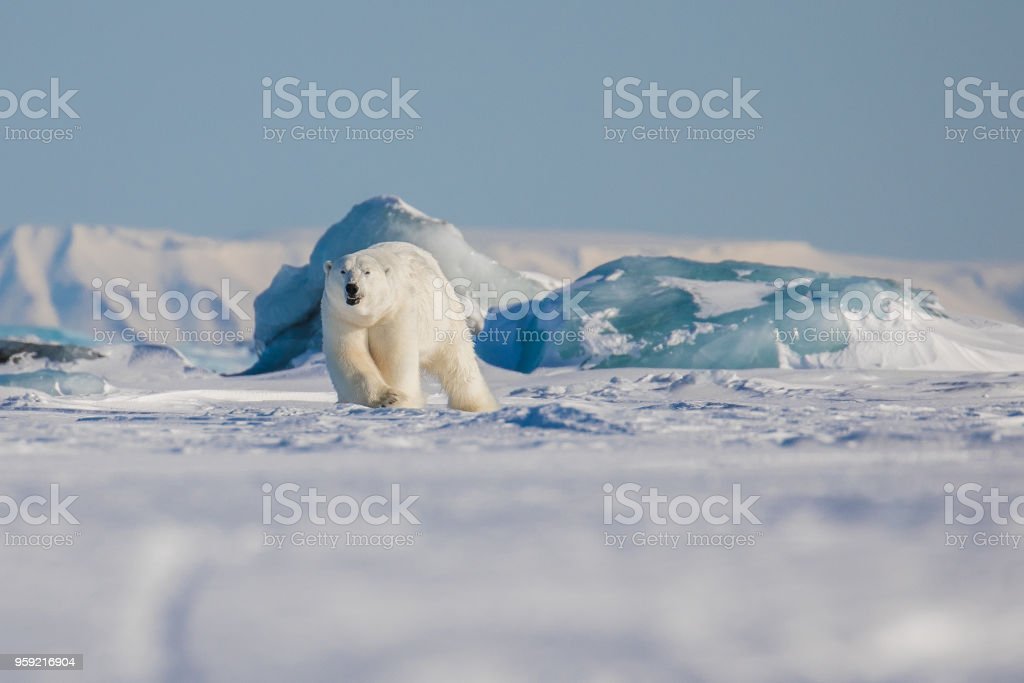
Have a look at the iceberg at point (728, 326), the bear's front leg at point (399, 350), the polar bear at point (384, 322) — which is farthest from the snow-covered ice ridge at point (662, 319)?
the bear's front leg at point (399, 350)

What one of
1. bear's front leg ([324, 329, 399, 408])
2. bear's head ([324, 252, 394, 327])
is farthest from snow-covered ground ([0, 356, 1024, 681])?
bear's front leg ([324, 329, 399, 408])

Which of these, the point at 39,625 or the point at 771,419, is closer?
the point at 39,625

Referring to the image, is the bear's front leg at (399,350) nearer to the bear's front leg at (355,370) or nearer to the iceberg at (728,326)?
the bear's front leg at (355,370)

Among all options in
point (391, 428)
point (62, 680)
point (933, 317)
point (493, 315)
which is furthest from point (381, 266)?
point (933, 317)

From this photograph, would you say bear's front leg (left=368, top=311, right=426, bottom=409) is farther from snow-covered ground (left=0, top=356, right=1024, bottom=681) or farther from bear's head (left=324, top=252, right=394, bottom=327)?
snow-covered ground (left=0, top=356, right=1024, bottom=681)

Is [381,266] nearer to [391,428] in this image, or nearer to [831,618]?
[391,428]
